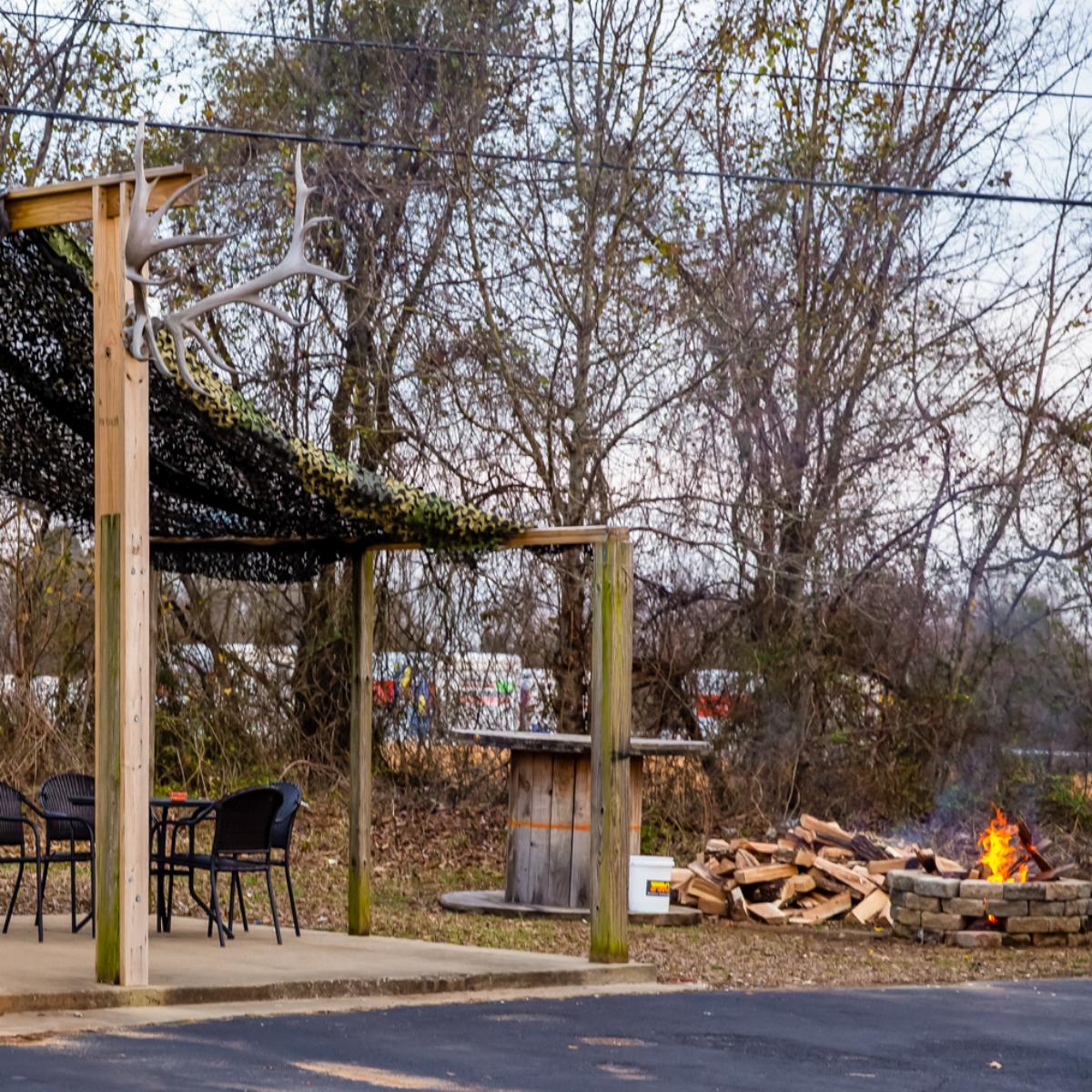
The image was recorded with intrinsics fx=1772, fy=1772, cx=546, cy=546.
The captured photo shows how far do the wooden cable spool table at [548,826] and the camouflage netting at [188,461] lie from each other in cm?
235

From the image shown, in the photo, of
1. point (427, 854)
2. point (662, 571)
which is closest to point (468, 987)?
point (427, 854)

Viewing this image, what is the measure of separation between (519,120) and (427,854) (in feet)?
22.0

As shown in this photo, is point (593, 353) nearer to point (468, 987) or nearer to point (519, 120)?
point (519, 120)

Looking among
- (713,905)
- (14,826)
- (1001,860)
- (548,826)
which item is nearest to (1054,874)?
(1001,860)

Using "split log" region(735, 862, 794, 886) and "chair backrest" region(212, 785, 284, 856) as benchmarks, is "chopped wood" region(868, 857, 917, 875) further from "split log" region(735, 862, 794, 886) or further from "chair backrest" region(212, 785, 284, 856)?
"chair backrest" region(212, 785, 284, 856)

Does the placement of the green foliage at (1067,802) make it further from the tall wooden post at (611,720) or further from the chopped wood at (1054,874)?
the tall wooden post at (611,720)

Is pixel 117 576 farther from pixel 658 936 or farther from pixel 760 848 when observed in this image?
pixel 760 848

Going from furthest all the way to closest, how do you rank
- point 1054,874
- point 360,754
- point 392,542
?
point 1054,874
point 360,754
point 392,542

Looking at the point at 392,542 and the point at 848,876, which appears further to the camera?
the point at 848,876

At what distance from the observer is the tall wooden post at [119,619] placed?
24.7 ft

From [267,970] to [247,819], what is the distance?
1.05 meters

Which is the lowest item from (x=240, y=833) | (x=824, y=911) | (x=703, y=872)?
(x=824, y=911)

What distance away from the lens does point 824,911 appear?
1282cm

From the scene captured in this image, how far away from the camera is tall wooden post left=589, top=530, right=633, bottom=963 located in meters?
9.26
